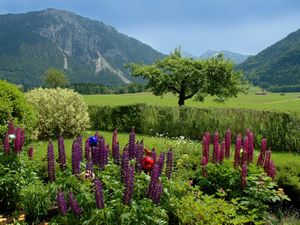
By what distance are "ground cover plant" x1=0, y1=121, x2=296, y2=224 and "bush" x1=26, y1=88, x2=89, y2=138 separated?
459 inches

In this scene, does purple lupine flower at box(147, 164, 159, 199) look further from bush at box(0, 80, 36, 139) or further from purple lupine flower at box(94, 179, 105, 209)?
bush at box(0, 80, 36, 139)

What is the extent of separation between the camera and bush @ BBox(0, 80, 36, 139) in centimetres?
1267

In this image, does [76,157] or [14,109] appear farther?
[14,109]

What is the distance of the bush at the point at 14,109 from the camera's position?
1267 cm

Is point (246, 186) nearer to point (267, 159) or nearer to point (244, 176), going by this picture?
point (244, 176)

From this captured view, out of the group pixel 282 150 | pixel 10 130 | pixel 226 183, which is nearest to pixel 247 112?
pixel 282 150

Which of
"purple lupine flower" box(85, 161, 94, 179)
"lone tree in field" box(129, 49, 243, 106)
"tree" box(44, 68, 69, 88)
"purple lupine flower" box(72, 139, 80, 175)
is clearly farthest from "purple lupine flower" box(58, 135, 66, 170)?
"tree" box(44, 68, 69, 88)

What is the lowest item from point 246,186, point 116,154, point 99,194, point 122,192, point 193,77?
point 246,186

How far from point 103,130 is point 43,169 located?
52.5ft

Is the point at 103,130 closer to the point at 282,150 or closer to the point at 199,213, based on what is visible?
the point at 282,150

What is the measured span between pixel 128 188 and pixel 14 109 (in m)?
9.05

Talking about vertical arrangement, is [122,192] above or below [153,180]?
below

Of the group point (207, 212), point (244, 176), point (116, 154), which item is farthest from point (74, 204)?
point (244, 176)

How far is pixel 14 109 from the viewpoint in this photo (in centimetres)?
1352
